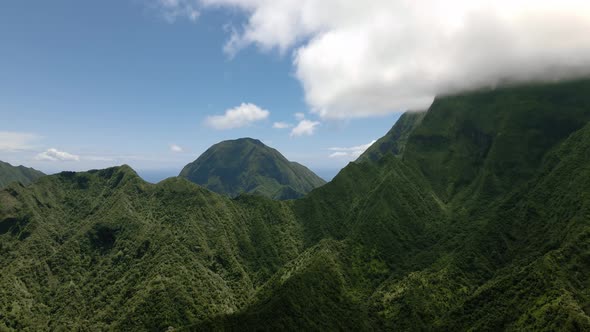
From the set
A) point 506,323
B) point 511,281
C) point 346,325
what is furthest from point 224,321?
point 511,281

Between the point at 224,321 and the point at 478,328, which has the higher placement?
the point at 224,321

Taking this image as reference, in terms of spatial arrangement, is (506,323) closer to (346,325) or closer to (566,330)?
(566,330)

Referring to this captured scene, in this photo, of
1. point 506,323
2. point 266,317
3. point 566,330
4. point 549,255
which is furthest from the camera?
point 549,255

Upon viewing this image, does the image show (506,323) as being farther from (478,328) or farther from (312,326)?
(312,326)

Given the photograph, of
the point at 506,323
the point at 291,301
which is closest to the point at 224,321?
the point at 291,301

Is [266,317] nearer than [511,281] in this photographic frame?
Yes

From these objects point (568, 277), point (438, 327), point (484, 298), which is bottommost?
point (438, 327)

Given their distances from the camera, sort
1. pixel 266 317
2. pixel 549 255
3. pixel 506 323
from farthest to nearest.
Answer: pixel 549 255, pixel 506 323, pixel 266 317

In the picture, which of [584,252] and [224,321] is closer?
[224,321]

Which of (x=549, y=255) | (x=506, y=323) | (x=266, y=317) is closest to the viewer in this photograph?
(x=266, y=317)
